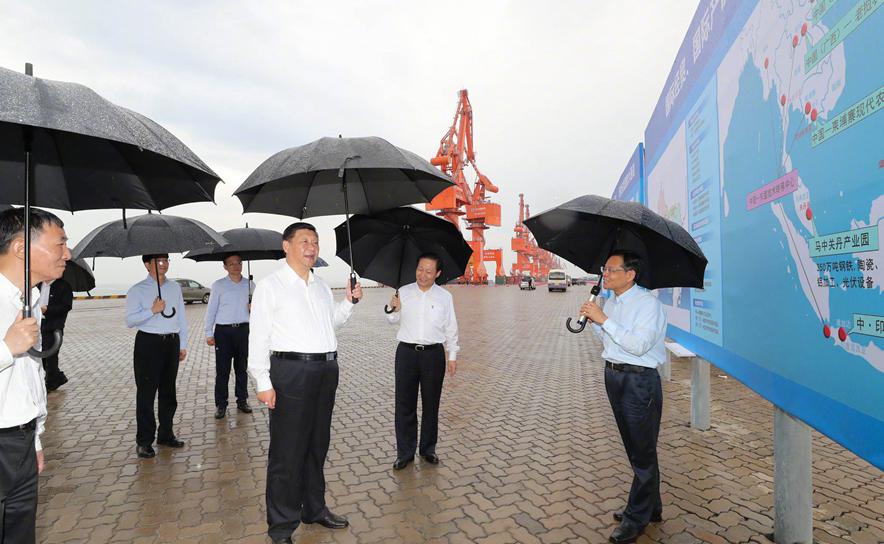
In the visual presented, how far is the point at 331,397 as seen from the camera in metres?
3.18

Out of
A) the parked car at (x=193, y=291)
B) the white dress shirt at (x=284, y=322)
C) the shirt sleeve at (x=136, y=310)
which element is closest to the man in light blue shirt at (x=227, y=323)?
the shirt sleeve at (x=136, y=310)

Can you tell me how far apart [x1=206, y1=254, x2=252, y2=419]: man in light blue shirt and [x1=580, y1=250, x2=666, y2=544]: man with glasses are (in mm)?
4221

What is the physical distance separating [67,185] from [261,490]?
2.58 m

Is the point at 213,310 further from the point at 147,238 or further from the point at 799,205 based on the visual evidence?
the point at 799,205

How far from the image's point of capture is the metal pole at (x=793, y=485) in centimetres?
302

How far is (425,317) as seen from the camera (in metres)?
4.23

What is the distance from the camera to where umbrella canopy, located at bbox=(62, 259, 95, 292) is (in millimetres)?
6035

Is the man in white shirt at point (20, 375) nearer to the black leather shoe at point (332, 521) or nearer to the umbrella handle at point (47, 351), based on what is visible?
the umbrella handle at point (47, 351)

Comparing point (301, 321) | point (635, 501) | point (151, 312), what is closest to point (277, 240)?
point (151, 312)

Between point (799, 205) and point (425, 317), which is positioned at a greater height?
point (799, 205)

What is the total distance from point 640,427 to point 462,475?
66.4 inches

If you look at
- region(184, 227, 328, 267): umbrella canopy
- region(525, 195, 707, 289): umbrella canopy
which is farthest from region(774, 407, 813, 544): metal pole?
region(184, 227, 328, 267): umbrella canopy

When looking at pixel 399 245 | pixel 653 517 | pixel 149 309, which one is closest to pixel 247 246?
pixel 149 309

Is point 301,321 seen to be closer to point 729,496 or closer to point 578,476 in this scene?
point 578,476
